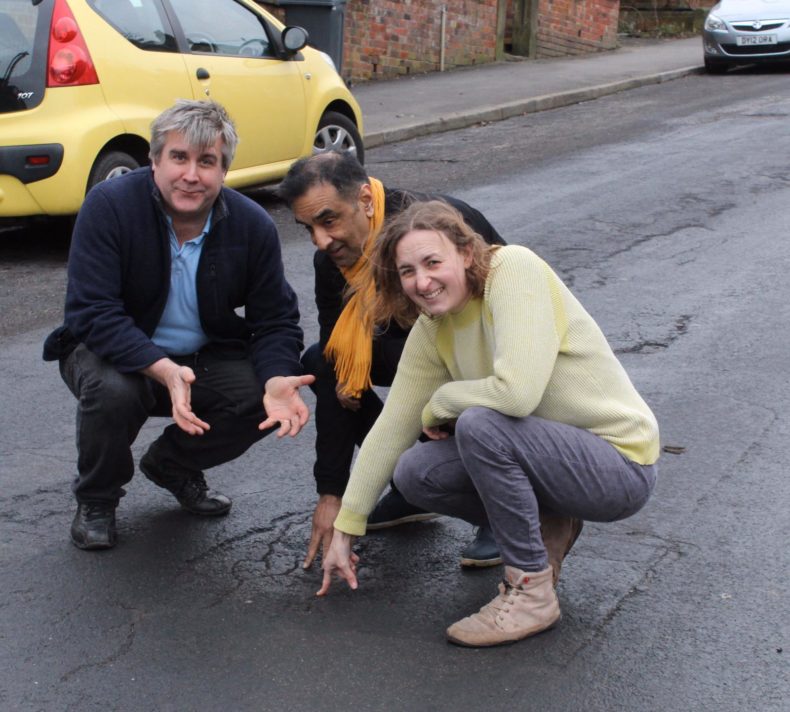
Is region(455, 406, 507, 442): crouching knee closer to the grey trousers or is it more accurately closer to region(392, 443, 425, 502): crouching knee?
the grey trousers

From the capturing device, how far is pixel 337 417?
392 centimetres

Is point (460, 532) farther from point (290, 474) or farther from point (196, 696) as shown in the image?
point (196, 696)

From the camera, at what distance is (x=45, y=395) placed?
5391 mm

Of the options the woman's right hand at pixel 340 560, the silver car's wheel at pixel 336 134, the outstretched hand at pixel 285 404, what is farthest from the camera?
the silver car's wheel at pixel 336 134

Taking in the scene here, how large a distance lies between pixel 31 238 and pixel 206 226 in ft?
15.3

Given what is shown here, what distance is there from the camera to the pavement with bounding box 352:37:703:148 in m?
13.6

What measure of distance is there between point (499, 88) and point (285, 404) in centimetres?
1286

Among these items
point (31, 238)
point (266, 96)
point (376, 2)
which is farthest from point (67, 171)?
point (376, 2)

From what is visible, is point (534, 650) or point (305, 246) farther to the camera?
point (305, 246)

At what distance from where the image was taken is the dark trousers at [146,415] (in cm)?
388

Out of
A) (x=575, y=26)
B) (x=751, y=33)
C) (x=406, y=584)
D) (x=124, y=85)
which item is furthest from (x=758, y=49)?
(x=406, y=584)

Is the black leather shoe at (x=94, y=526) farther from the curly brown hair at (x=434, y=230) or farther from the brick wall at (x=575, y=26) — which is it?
the brick wall at (x=575, y=26)

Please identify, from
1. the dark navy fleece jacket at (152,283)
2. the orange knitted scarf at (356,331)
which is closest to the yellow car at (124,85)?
the dark navy fleece jacket at (152,283)

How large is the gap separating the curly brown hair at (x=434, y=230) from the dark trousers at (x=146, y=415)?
0.76m
